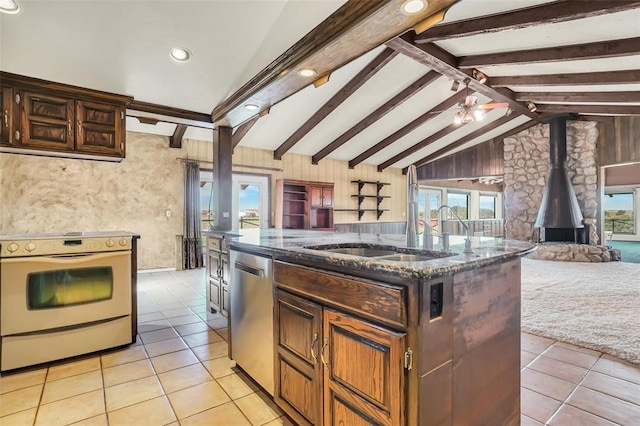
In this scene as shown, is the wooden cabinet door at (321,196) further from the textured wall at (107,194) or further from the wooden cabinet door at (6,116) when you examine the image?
the wooden cabinet door at (6,116)

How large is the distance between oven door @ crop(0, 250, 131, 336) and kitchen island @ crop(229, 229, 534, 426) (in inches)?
64.0

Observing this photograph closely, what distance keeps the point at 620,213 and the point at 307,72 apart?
48.3ft

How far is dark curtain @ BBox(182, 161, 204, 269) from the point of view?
6086mm

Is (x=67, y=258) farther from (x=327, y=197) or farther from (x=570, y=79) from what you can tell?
(x=570, y=79)

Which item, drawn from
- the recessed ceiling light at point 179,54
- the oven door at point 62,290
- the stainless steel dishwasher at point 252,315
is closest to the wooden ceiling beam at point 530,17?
the recessed ceiling light at point 179,54

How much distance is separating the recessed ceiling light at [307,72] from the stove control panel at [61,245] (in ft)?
Result: 6.53

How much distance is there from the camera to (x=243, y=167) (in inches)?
263

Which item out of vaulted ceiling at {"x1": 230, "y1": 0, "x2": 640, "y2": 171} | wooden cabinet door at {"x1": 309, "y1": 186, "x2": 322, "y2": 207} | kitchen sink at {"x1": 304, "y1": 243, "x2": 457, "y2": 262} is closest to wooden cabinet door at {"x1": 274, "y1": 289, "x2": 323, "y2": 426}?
kitchen sink at {"x1": 304, "y1": 243, "x2": 457, "y2": 262}

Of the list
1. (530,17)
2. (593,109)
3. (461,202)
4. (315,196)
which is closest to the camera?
(530,17)

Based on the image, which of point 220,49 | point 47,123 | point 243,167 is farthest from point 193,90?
point 243,167

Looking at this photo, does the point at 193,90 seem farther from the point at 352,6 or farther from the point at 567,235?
the point at 567,235

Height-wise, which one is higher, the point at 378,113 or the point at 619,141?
the point at 378,113

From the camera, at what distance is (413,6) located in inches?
64.0

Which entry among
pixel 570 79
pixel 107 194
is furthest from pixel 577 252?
pixel 107 194
